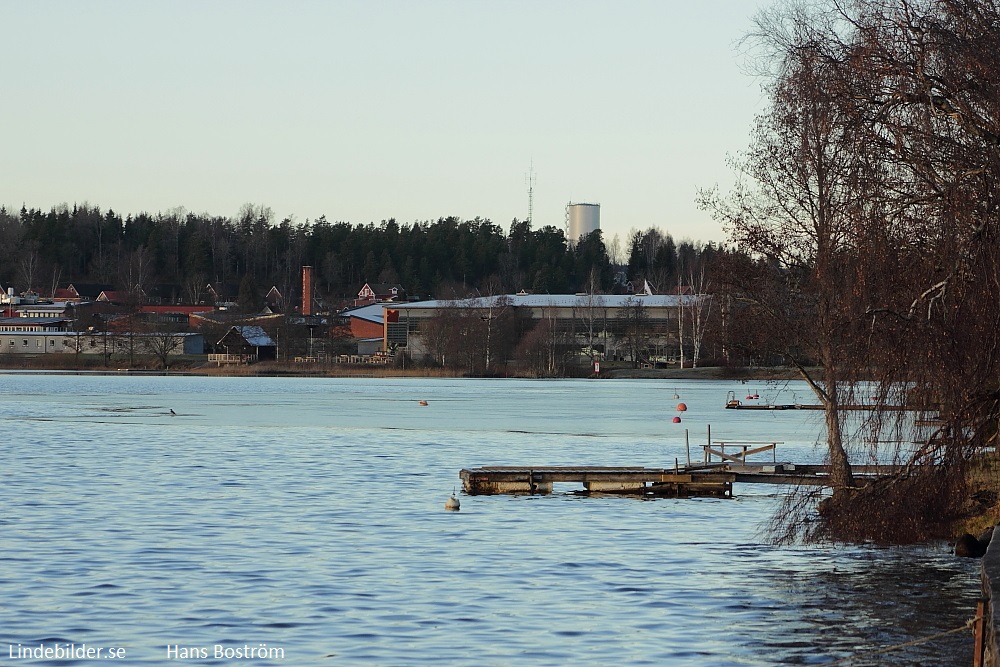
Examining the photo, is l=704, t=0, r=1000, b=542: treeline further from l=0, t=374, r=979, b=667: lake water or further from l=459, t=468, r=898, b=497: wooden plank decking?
l=459, t=468, r=898, b=497: wooden plank decking

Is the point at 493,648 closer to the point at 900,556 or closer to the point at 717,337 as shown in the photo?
the point at 900,556

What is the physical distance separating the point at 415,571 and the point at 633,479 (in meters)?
11.1

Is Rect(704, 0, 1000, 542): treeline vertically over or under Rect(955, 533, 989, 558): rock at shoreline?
over

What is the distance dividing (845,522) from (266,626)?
28.8 feet

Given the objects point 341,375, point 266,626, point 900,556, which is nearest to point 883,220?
point 900,556

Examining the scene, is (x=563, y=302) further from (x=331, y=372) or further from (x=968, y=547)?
(x=968, y=547)

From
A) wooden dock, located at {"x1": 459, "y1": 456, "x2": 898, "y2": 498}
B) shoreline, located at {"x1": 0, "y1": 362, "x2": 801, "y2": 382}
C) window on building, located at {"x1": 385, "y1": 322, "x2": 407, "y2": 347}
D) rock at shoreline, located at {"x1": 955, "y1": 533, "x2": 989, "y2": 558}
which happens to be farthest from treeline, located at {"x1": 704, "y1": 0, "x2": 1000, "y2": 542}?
window on building, located at {"x1": 385, "y1": 322, "x2": 407, "y2": 347}

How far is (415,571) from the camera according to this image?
22500 millimetres

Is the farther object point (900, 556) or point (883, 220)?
point (900, 556)

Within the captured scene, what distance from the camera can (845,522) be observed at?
20594 millimetres

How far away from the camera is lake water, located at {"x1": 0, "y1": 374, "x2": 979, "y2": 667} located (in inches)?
673

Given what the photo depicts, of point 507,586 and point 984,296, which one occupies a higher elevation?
point 984,296

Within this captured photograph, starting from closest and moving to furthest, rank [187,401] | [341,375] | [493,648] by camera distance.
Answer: [493,648]
[187,401]
[341,375]

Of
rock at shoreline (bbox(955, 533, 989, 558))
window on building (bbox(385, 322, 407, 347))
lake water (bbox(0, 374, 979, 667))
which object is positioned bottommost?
lake water (bbox(0, 374, 979, 667))
